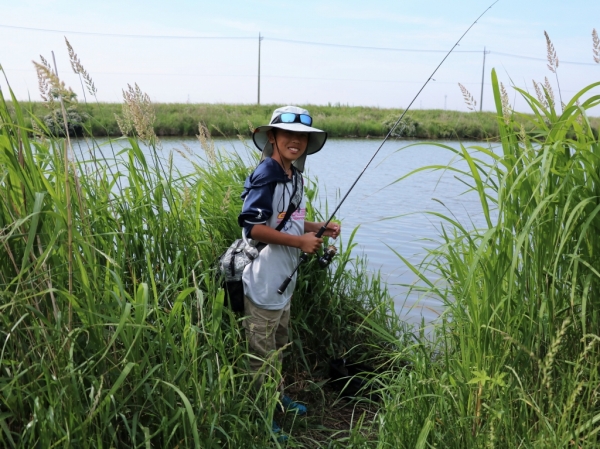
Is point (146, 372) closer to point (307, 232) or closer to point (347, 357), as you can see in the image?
point (307, 232)

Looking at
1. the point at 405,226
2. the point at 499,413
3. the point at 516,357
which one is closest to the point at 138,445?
the point at 499,413

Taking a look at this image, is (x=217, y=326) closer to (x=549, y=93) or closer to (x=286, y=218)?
(x=286, y=218)

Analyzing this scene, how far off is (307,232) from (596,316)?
1420 mm

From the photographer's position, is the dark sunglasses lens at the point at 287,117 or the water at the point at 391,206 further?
the water at the point at 391,206

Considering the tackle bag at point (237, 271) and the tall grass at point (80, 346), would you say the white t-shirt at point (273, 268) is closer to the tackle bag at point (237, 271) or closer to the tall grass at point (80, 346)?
the tackle bag at point (237, 271)

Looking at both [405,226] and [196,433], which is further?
[405,226]

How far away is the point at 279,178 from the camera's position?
307 cm

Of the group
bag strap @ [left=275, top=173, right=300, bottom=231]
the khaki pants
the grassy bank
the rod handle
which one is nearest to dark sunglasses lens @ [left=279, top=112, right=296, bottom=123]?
bag strap @ [left=275, top=173, right=300, bottom=231]

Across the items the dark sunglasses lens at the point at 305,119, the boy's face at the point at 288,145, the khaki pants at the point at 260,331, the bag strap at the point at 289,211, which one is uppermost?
the dark sunglasses lens at the point at 305,119

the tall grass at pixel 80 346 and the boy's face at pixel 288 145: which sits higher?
the boy's face at pixel 288 145

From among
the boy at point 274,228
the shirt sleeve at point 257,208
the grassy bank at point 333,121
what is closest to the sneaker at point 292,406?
the boy at point 274,228

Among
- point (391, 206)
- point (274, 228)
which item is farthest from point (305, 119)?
point (391, 206)

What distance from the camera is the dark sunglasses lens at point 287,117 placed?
126 inches

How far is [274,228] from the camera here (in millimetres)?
3121
